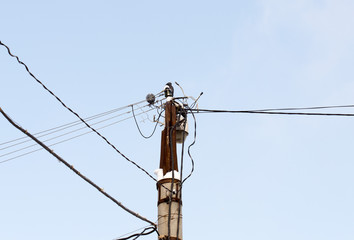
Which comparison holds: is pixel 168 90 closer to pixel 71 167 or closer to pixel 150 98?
pixel 150 98

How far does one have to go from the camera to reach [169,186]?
9.06m

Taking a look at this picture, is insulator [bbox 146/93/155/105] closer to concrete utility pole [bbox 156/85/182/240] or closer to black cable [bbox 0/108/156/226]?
concrete utility pole [bbox 156/85/182/240]

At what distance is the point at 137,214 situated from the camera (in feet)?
29.0

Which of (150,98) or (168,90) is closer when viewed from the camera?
(168,90)

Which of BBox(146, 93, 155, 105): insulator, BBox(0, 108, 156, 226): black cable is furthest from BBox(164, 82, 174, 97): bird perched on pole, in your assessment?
BBox(0, 108, 156, 226): black cable

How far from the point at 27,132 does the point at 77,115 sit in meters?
2.15

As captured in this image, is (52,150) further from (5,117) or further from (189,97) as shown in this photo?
(189,97)

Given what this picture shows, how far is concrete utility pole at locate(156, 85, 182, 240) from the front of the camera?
338 inches

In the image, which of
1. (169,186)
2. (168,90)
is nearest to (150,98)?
(168,90)

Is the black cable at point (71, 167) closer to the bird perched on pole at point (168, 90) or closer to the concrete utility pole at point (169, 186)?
the concrete utility pole at point (169, 186)

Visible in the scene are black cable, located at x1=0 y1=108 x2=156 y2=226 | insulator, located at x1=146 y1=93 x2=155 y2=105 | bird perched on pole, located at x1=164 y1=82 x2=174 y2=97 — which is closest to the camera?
black cable, located at x1=0 y1=108 x2=156 y2=226

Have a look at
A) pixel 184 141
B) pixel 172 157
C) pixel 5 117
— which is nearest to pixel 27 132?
pixel 5 117

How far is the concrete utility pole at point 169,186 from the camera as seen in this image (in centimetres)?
859

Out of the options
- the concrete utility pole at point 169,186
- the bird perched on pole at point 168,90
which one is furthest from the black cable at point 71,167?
the bird perched on pole at point 168,90
